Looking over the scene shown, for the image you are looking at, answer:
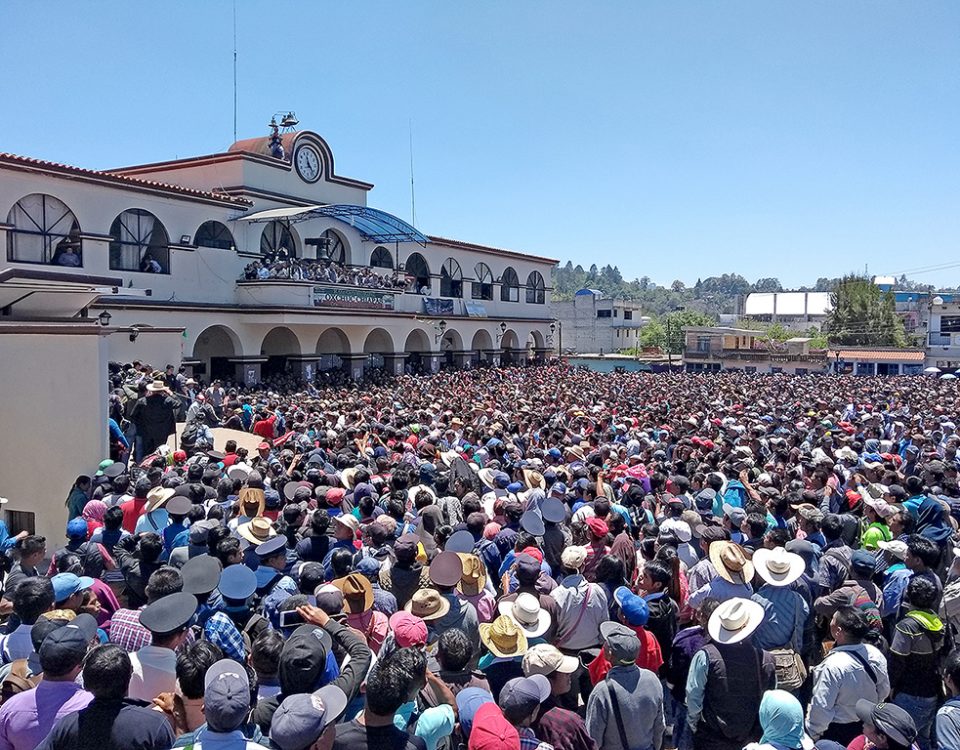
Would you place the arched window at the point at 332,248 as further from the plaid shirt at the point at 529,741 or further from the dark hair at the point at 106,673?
the plaid shirt at the point at 529,741

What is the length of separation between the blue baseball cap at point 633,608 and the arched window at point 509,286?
1417 inches

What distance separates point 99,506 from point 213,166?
21.2 m

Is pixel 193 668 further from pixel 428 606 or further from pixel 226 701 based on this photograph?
pixel 428 606

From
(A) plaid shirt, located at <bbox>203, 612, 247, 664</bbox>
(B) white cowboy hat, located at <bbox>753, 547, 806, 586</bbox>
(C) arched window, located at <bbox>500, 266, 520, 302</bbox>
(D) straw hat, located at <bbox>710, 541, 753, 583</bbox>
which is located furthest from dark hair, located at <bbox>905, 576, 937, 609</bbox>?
(C) arched window, located at <bbox>500, 266, 520, 302</bbox>

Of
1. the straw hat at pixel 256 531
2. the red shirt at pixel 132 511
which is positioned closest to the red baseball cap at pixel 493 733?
the straw hat at pixel 256 531

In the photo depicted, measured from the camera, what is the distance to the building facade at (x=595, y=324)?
67375 mm

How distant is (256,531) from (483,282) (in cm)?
3363

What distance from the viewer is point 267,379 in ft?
83.3

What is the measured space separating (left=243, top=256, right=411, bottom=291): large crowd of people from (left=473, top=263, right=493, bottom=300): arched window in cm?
882

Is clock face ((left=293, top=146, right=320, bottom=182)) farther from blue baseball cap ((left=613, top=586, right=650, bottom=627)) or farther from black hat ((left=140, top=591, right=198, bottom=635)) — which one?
blue baseball cap ((left=613, top=586, right=650, bottom=627))

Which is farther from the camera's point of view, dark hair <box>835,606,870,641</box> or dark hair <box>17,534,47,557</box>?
dark hair <box>17,534,47,557</box>

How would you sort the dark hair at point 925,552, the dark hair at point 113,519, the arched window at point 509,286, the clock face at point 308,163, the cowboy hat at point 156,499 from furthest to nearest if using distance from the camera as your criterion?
the arched window at point 509,286
the clock face at point 308,163
the cowboy hat at point 156,499
the dark hair at point 113,519
the dark hair at point 925,552

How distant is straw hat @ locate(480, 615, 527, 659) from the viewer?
4.20 m

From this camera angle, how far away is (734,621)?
4.23 metres
